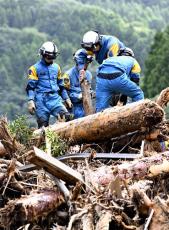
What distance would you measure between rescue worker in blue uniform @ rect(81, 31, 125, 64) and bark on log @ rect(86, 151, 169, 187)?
4250mm

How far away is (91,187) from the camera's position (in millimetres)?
5879

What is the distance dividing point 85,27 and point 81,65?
118 metres

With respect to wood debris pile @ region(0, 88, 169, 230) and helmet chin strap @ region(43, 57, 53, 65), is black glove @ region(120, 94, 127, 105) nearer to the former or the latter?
helmet chin strap @ region(43, 57, 53, 65)

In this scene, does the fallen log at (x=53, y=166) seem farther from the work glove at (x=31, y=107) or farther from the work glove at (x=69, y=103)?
the work glove at (x=69, y=103)

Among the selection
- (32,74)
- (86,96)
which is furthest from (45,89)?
(86,96)

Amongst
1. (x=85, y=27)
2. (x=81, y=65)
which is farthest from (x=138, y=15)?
(x=81, y=65)

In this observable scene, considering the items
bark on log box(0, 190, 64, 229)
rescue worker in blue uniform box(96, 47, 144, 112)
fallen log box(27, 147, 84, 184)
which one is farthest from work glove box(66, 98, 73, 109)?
bark on log box(0, 190, 64, 229)

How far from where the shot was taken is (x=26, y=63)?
115 metres

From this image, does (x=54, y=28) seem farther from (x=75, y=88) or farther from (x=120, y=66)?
(x=120, y=66)

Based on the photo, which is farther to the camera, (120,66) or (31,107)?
(31,107)

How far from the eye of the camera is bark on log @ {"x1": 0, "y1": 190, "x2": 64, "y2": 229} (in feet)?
18.4

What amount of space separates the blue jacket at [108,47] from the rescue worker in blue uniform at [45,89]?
5.11 ft

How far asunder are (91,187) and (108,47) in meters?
5.08

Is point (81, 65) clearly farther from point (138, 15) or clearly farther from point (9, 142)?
point (138, 15)
